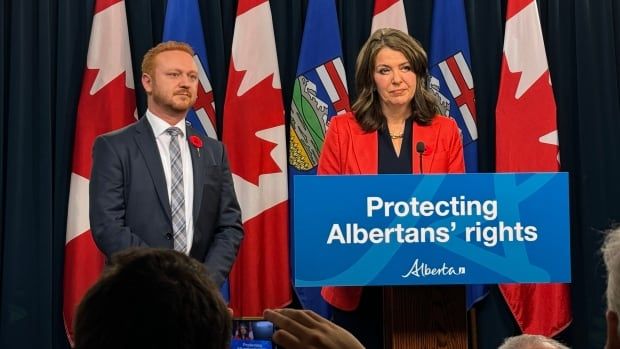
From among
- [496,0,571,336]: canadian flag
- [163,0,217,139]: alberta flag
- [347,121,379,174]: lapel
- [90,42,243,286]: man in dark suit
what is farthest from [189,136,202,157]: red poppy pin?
[496,0,571,336]: canadian flag

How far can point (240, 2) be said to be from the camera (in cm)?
521

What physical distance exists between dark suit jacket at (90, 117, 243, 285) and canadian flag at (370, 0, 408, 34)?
182 cm

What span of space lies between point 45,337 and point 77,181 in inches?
33.3

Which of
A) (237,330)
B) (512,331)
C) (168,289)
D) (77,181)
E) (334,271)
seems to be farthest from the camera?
(512,331)

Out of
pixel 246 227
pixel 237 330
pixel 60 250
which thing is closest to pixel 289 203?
pixel 246 227

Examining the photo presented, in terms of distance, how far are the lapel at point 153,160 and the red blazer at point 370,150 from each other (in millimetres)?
660

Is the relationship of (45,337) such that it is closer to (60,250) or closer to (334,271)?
(60,250)

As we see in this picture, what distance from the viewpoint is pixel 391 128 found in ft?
12.4

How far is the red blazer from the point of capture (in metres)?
3.71

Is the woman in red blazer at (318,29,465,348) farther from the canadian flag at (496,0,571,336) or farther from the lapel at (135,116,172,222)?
the canadian flag at (496,0,571,336)

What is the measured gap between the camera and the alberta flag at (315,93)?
16.7 feet

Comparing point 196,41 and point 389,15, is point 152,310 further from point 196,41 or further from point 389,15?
point 389,15

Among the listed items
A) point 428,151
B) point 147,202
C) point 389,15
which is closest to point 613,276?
point 428,151

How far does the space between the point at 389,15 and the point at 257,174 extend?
1.18 metres
